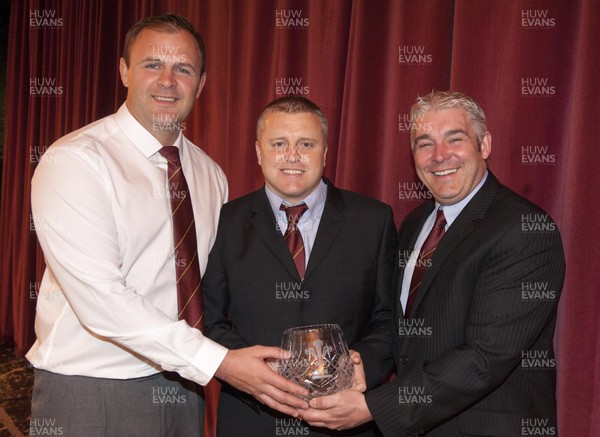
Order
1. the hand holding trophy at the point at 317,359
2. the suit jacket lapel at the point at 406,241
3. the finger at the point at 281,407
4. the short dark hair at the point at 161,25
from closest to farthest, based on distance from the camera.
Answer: the hand holding trophy at the point at 317,359 → the finger at the point at 281,407 → the suit jacket lapel at the point at 406,241 → the short dark hair at the point at 161,25

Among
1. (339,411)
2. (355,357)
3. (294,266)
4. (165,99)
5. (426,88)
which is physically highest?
(426,88)

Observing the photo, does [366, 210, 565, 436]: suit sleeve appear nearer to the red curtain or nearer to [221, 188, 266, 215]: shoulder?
the red curtain

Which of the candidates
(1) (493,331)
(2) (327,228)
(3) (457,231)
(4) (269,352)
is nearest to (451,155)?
(3) (457,231)

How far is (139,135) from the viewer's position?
6.41 ft

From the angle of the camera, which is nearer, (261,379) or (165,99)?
(261,379)

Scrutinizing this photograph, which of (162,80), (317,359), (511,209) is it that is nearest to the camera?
(317,359)

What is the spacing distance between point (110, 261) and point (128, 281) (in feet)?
0.41

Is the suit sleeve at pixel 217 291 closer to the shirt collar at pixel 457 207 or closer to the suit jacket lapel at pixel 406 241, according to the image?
the suit jacket lapel at pixel 406 241

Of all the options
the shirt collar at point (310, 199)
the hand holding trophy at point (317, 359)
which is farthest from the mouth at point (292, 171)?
the hand holding trophy at point (317, 359)

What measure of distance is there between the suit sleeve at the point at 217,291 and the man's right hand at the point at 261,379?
7.4 inches

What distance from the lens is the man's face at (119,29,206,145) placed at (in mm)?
1974

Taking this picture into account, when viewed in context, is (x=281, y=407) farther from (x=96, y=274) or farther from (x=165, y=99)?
(x=165, y=99)

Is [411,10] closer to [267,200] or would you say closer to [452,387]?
[267,200]

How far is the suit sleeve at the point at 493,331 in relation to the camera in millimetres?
1584
